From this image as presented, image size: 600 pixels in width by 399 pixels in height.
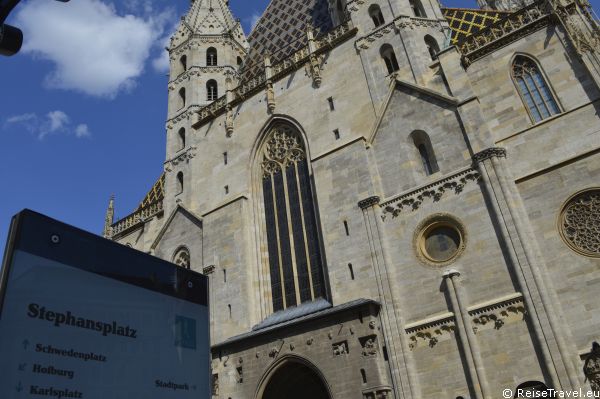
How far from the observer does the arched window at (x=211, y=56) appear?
24766 mm

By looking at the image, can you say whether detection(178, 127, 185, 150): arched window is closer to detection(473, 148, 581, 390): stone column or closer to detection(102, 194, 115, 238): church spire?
detection(102, 194, 115, 238): church spire

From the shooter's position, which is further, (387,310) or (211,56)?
(211,56)

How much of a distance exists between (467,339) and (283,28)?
16905mm

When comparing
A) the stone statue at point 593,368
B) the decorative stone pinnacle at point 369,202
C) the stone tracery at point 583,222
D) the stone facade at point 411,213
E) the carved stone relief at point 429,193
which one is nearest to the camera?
the stone statue at point 593,368

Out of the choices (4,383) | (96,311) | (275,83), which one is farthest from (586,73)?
(4,383)

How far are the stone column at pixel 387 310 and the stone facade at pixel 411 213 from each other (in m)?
0.04

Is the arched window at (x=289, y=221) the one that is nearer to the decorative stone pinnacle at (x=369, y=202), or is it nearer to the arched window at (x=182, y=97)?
the decorative stone pinnacle at (x=369, y=202)

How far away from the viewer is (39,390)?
175 inches

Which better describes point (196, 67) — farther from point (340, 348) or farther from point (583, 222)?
point (583, 222)

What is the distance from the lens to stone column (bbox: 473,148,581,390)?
35.1 ft

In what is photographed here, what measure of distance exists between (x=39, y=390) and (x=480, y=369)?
9.77 meters

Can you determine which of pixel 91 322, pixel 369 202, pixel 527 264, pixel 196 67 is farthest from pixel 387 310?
pixel 196 67

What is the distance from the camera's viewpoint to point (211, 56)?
81.8ft

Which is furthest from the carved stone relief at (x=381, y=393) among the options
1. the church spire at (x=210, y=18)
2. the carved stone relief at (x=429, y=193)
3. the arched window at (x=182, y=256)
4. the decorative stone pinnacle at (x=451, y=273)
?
the church spire at (x=210, y=18)
